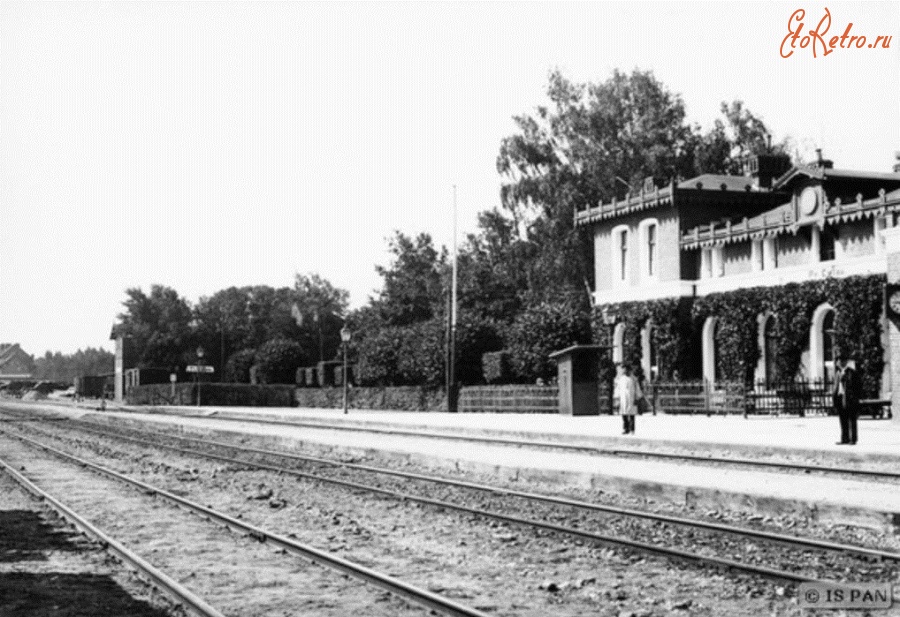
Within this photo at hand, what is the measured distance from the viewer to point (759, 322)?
4303 centimetres

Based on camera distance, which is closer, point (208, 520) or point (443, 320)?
point (208, 520)

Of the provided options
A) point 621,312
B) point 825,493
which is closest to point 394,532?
point 825,493

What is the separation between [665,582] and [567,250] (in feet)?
157

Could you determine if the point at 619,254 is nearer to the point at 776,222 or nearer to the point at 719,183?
the point at 719,183

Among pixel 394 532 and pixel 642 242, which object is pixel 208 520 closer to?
pixel 394 532

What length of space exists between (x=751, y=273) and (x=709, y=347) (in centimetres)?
346

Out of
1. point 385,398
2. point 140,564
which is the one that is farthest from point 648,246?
point 140,564

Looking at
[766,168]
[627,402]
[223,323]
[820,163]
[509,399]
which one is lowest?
[627,402]

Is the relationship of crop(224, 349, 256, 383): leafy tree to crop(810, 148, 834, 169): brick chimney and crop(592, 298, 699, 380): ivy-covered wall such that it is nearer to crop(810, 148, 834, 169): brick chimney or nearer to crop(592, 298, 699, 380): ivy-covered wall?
crop(592, 298, 699, 380): ivy-covered wall

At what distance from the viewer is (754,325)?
141ft

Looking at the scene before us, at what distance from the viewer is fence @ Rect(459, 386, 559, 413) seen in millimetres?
41844

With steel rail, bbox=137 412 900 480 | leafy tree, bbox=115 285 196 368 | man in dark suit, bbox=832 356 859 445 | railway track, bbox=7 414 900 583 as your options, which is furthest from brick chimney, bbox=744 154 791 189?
leafy tree, bbox=115 285 196 368

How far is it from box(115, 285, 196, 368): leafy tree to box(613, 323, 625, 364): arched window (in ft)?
165

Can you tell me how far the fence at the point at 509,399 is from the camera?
41844mm
